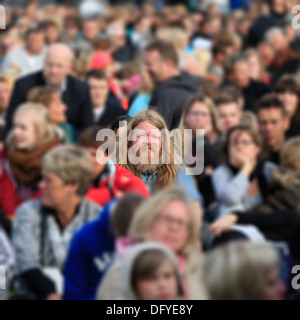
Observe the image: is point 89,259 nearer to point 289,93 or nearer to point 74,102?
point 74,102

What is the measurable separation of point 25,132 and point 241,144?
1244mm

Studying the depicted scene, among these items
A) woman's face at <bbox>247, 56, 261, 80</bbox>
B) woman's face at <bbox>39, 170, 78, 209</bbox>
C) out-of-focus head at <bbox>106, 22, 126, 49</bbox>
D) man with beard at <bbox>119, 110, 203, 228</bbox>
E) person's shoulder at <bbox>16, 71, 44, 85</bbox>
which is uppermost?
out-of-focus head at <bbox>106, 22, 126, 49</bbox>

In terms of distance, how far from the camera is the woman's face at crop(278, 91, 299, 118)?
596cm

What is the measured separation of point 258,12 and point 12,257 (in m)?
8.76

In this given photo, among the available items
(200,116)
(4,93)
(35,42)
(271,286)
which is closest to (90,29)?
(35,42)

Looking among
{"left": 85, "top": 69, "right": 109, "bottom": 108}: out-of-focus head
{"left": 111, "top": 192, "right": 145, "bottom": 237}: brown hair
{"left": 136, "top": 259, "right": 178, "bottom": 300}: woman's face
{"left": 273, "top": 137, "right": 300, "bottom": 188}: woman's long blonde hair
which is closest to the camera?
{"left": 136, "top": 259, "right": 178, "bottom": 300}: woman's face

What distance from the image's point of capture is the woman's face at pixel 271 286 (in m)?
2.10

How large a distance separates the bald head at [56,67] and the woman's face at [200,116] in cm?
143

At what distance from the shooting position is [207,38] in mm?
10523

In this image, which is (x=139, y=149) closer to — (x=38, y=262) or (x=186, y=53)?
(x=38, y=262)

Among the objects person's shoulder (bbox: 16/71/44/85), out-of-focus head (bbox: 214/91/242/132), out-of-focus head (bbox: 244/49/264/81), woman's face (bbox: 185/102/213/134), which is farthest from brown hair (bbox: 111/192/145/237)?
out-of-focus head (bbox: 244/49/264/81)

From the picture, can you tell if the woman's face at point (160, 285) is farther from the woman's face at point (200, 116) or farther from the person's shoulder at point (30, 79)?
the person's shoulder at point (30, 79)

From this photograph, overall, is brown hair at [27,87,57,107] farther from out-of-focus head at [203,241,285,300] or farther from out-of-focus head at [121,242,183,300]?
out-of-focus head at [203,241,285,300]

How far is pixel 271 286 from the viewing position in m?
2.12
